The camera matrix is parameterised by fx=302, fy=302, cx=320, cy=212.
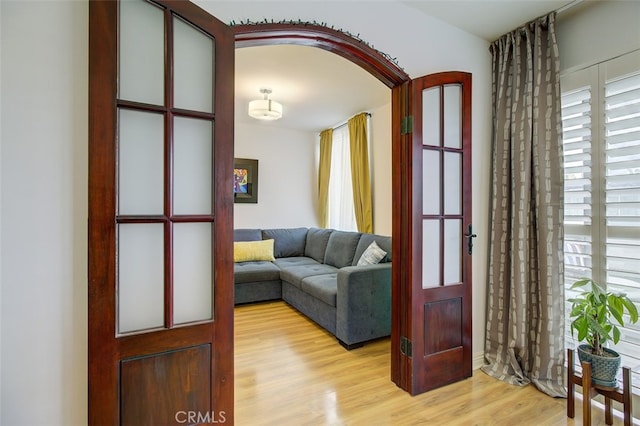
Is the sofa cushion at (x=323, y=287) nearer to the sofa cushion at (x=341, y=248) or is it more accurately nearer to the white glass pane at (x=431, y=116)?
the sofa cushion at (x=341, y=248)

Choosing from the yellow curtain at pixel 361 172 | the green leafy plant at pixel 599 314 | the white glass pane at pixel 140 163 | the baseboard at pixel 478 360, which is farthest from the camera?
the yellow curtain at pixel 361 172

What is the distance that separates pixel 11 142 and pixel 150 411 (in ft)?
3.84

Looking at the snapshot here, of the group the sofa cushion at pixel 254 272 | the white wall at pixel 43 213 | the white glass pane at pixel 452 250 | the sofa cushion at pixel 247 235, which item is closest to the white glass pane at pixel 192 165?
the white wall at pixel 43 213

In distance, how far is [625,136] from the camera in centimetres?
183

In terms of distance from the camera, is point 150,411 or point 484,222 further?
point 484,222

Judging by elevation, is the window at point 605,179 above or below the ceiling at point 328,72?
below

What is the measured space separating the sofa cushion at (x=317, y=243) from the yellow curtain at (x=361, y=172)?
0.59 m

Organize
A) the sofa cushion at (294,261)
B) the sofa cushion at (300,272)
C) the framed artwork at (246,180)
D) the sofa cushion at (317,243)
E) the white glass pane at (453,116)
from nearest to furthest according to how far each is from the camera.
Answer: the white glass pane at (453,116) < the sofa cushion at (300,272) < the sofa cushion at (294,261) < the sofa cushion at (317,243) < the framed artwork at (246,180)

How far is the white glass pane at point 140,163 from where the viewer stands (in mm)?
1216

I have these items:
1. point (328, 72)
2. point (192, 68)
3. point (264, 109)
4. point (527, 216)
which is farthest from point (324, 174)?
point (192, 68)

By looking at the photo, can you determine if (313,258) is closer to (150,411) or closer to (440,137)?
(440,137)

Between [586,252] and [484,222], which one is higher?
[484,222]

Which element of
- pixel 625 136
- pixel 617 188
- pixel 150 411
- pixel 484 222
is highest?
pixel 625 136

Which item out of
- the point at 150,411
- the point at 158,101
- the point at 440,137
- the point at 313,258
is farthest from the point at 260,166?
the point at 150,411
